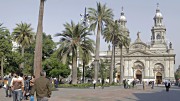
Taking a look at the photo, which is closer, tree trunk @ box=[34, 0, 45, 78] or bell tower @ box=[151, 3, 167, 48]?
tree trunk @ box=[34, 0, 45, 78]

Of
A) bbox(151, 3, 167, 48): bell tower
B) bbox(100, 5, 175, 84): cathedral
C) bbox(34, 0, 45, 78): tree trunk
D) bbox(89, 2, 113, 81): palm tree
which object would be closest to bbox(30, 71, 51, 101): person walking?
bbox(34, 0, 45, 78): tree trunk

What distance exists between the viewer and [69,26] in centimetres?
3891

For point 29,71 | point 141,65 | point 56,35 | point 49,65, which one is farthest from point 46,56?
point 141,65

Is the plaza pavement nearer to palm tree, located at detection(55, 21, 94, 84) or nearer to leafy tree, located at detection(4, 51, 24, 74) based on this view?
palm tree, located at detection(55, 21, 94, 84)

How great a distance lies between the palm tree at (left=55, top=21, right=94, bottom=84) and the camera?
126ft

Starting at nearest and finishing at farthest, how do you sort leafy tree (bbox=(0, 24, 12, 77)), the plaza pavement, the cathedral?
the plaza pavement < leafy tree (bbox=(0, 24, 12, 77)) < the cathedral

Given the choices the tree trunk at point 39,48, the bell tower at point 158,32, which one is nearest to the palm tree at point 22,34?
the tree trunk at point 39,48

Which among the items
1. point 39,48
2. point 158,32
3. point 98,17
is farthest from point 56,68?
point 158,32

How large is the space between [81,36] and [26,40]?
57.1ft

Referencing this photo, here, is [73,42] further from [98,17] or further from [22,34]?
[22,34]

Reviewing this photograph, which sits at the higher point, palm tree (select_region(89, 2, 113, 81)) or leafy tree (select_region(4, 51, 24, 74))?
palm tree (select_region(89, 2, 113, 81))

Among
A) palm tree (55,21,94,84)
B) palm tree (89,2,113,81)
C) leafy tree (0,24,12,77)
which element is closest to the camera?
palm tree (55,21,94,84)

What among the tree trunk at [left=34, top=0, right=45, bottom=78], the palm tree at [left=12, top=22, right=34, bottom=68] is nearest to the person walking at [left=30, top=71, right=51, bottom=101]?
the tree trunk at [left=34, top=0, right=45, bottom=78]

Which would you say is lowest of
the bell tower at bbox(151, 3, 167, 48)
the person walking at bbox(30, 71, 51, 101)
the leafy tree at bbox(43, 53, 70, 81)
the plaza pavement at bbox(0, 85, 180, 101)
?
the plaza pavement at bbox(0, 85, 180, 101)
